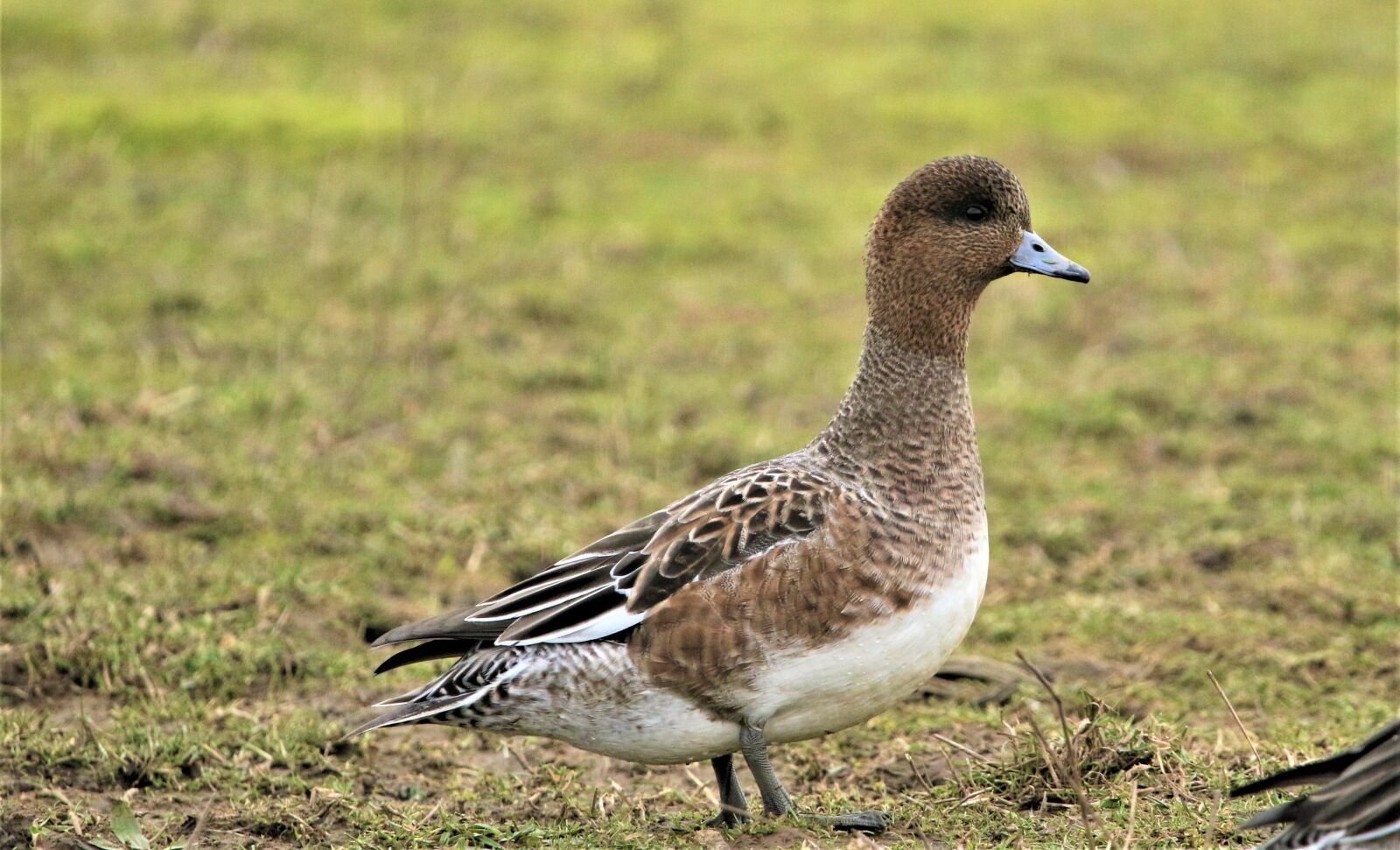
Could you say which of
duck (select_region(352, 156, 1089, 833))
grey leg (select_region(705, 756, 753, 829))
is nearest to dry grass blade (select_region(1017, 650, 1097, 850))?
duck (select_region(352, 156, 1089, 833))

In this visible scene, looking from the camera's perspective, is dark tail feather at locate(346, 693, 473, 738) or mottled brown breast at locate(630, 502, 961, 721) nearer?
mottled brown breast at locate(630, 502, 961, 721)

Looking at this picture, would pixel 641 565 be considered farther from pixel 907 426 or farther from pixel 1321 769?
pixel 1321 769

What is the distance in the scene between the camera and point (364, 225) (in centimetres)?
1036

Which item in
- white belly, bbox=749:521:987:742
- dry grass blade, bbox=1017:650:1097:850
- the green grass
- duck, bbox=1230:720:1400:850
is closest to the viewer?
duck, bbox=1230:720:1400:850

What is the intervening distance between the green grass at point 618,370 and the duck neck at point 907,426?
734 millimetres

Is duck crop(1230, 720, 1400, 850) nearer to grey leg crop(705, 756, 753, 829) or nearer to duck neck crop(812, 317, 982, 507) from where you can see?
duck neck crop(812, 317, 982, 507)

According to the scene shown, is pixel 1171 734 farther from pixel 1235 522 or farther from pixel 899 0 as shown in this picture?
pixel 899 0

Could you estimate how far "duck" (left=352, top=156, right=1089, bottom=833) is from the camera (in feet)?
14.0

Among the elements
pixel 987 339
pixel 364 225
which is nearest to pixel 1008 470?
pixel 987 339

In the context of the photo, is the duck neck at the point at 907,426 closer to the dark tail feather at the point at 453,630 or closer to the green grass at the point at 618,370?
the green grass at the point at 618,370

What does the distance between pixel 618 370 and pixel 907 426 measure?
13.6 feet

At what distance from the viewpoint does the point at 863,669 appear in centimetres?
427

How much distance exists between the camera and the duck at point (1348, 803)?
3.57 metres

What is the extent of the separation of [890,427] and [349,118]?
795cm
